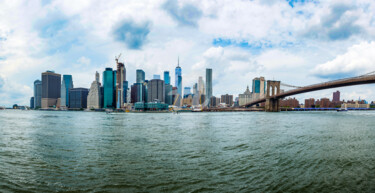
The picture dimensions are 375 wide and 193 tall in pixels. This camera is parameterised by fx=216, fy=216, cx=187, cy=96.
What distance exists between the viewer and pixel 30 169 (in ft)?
27.2

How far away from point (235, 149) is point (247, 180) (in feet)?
17.1

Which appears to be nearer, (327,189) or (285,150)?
(327,189)

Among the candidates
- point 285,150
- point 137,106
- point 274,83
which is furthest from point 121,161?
point 137,106

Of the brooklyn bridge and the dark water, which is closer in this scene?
the dark water

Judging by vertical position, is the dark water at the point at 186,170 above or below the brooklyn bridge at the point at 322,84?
below

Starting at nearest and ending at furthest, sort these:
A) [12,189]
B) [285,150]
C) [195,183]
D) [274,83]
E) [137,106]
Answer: [12,189] < [195,183] < [285,150] < [274,83] < [137,106]

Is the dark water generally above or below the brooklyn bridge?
below

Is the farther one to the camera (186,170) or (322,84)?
(322,84)

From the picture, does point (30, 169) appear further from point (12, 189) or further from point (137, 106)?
point (137, 106)

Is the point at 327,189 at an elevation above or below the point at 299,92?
below

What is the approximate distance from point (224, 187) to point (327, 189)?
3080mm

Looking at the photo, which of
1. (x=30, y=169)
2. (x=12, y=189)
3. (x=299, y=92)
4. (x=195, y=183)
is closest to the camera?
(x=12, y=189)

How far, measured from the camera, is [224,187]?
6.45m

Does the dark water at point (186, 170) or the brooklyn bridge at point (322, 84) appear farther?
the brooklyn bridge at point (322, 84)
